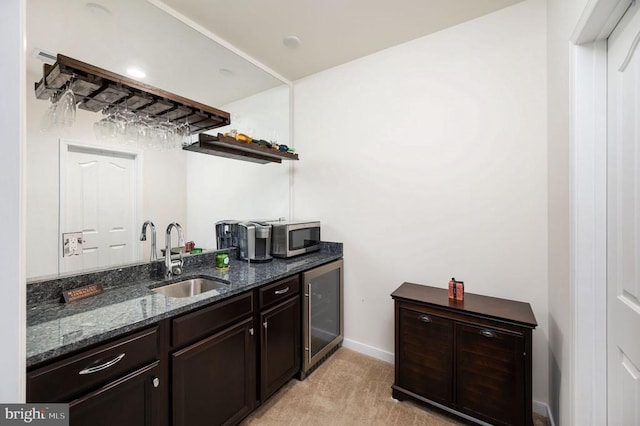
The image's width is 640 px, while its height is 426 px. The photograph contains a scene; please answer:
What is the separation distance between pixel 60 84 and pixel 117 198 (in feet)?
3.16

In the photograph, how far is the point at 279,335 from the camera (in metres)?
1.93

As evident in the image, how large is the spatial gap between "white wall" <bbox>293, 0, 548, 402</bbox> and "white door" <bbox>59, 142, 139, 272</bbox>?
5.11ft

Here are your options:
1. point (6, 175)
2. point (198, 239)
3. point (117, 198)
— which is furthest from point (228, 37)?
point (6, 175)

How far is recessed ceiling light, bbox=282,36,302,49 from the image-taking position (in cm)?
227

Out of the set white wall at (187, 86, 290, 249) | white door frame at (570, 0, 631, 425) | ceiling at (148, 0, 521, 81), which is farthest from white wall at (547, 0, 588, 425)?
white wall at (187, 86, 290, 249)

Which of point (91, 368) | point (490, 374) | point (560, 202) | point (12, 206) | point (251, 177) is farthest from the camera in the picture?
point (251, 177)

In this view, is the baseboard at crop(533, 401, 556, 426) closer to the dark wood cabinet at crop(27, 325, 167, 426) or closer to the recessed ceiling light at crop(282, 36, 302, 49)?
the dark wood cabinet at crop(27, 325, 167, 426)

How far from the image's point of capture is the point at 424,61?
225cm

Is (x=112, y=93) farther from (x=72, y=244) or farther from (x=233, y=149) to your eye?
(x=72, y=244)

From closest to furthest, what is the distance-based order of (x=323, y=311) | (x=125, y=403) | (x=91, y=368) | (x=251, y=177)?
(x=91, y=368) < (x=125, y=403) < (x=323, y=311) < (x=251, y=177)

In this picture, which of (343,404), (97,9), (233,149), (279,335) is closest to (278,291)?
(279,335)

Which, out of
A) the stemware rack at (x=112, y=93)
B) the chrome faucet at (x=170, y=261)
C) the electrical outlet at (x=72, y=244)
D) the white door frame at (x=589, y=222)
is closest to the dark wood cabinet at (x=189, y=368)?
the chrome faucet at (x=170, y=261)

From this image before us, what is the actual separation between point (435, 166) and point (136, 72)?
2.58m

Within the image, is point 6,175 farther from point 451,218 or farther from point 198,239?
point 451,218
